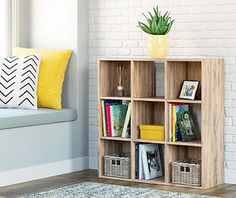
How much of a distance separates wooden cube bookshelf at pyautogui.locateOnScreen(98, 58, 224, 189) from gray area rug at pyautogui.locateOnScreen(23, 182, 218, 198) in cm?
33

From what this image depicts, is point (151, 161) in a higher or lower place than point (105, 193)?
higher

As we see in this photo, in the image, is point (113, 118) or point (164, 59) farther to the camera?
point (113, 118)

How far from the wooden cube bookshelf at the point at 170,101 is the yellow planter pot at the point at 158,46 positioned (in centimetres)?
6

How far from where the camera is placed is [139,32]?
567 centimetres

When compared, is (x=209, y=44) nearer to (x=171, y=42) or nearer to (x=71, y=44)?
(x=171, y=42)

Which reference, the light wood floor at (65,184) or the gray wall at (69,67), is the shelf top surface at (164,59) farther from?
the light wood floor at (65,184)

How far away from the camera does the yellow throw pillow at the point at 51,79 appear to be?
5.69 meters

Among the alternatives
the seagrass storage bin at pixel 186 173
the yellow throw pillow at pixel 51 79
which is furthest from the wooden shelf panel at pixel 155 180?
the yellow throw pillow at pixel 51 79

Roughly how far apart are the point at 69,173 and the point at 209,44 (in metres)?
1.56

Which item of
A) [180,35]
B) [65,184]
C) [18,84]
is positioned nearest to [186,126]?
[180,35]

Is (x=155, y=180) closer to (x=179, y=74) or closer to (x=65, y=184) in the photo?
(x=65, y=184)

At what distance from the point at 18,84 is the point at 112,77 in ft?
2.48

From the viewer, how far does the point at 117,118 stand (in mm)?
5539

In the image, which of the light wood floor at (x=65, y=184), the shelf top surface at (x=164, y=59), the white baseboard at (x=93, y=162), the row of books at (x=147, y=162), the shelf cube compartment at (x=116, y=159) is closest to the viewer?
the light wood floor at (x=65, y=184)
